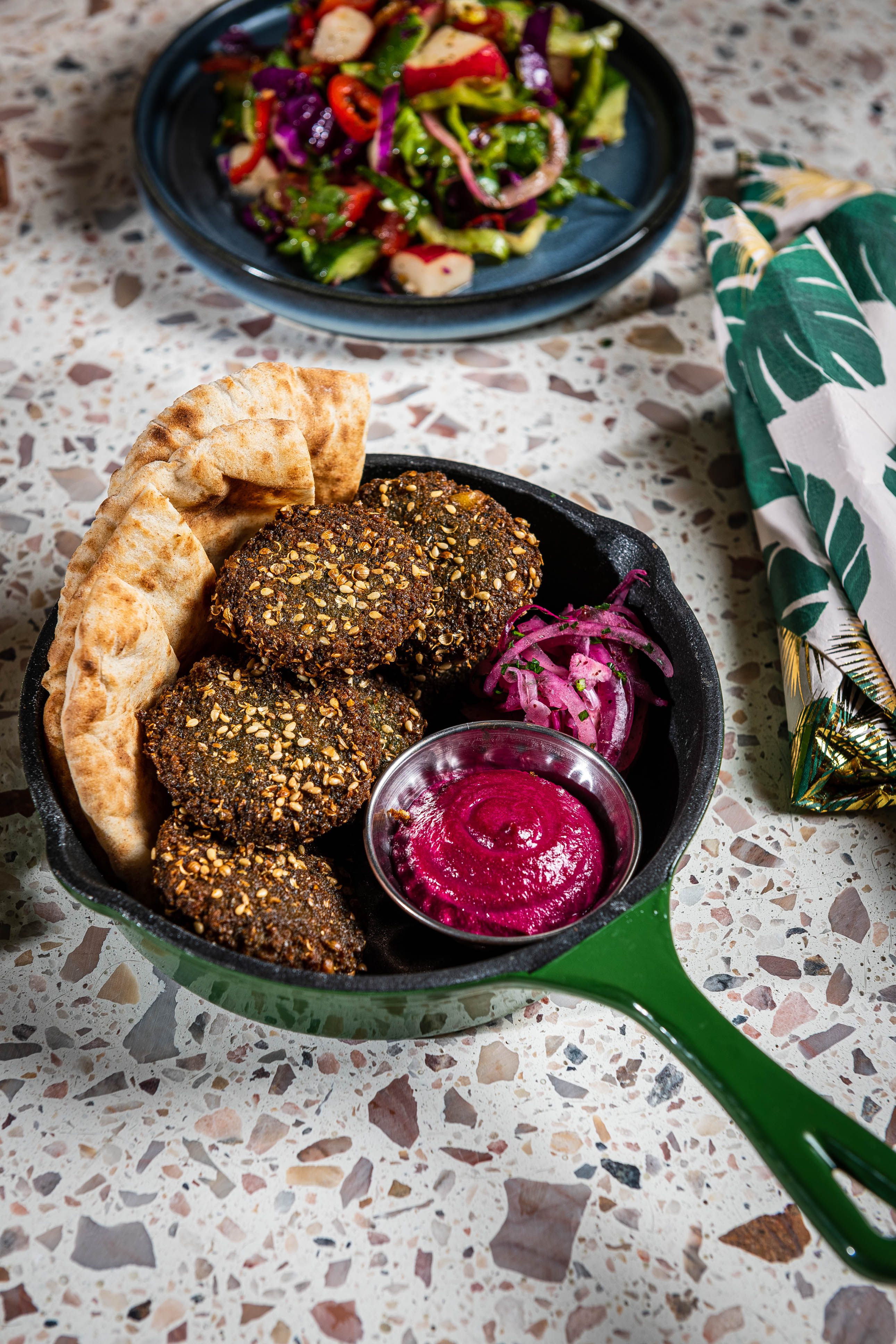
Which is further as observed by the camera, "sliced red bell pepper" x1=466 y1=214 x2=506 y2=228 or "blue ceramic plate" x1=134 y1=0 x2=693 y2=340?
"sliced red bell pepper" x1=466 y1=214 x2=506 y2=228

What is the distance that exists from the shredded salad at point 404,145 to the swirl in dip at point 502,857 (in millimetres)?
1857

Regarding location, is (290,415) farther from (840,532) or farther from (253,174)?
(253,174)

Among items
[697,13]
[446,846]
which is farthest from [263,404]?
[697,13]

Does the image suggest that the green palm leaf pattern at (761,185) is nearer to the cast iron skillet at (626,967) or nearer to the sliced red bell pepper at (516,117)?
the sliced red bell pepper at (516,117)

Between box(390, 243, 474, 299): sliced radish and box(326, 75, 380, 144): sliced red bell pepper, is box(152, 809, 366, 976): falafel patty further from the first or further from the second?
box(326, 75, 380, 144): sliced red bell pepper

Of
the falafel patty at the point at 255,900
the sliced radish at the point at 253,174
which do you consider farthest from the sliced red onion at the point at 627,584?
the sliced radish at the point at 253,174

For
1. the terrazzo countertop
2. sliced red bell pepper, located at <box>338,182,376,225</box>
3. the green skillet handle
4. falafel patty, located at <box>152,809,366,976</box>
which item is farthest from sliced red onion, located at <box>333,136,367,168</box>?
the green skillet handle

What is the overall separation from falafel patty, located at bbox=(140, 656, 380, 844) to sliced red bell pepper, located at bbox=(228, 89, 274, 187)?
2129 millimetres

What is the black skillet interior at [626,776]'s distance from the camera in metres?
1.65

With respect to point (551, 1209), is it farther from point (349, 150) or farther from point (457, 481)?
point (349, 150)

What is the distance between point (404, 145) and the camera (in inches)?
128

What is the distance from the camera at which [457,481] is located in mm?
2354

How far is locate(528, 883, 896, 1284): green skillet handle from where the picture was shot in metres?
1.40

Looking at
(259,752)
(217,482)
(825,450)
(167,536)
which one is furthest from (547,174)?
(259,752)
